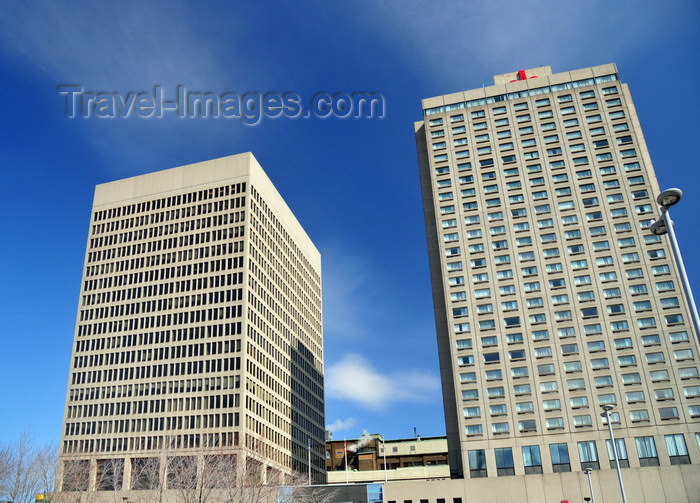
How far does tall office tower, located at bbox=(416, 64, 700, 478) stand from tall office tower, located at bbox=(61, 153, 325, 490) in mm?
41363

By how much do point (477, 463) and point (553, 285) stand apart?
32843 millimetres

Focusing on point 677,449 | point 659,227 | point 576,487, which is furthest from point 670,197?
point 677,449

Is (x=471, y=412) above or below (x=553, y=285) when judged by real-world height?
below

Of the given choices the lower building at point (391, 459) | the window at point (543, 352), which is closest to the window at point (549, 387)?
the window at point (543, 352)

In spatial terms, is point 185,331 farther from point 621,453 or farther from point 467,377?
point 621,453

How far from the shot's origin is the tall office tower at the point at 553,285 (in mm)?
96500

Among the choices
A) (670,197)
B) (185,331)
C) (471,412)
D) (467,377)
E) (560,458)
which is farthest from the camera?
(185,331)

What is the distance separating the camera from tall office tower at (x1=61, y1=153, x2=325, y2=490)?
123 meters

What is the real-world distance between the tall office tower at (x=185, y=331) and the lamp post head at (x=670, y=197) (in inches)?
3825

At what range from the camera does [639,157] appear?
113 metres

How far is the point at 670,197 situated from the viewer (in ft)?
81.9

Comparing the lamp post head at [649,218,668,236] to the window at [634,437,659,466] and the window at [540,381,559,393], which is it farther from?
the window at [634,437,659,466]

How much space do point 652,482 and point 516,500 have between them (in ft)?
64.4

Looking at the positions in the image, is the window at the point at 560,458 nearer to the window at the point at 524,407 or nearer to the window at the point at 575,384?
the window at the point at 524,407
